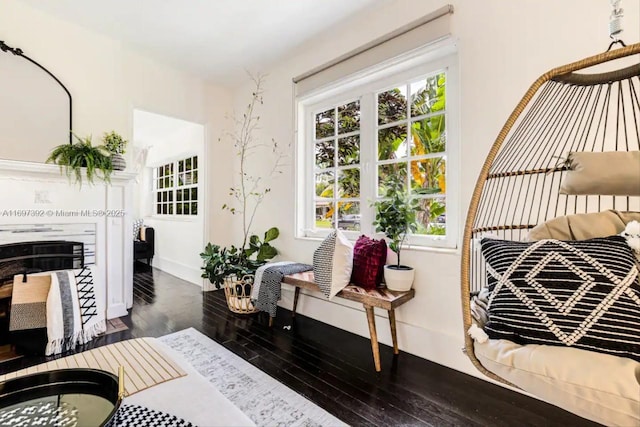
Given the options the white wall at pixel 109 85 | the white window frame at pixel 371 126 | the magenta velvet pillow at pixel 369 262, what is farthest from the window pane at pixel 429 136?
the white wall at pixel 109 85

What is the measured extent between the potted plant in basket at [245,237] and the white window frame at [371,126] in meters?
0.33

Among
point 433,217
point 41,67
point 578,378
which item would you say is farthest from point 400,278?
point 41,67

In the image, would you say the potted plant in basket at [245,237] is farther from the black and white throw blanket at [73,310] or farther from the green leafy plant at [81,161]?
the green leafy plant at [81,161]

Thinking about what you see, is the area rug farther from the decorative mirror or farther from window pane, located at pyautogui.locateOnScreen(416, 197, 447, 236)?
the decorative mirror

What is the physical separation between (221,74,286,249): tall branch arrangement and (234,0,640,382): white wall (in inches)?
49.1

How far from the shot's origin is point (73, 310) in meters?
2.12

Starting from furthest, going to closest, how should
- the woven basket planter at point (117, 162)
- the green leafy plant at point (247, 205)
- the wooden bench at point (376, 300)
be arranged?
the green leafy plant at point (247, 205)
the woven basket planter at point (117, 162)
the wooden bench at point (376, 300)

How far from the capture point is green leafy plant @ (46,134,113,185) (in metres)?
2.46

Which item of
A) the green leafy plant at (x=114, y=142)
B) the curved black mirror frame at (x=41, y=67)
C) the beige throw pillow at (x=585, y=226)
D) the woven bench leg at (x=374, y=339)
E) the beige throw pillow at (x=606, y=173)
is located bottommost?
the woven bench leg at (x=374, y=339)

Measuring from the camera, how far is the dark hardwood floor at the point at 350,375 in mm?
1450

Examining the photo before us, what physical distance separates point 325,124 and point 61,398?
254cm

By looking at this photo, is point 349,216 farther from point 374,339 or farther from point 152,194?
point 152,194

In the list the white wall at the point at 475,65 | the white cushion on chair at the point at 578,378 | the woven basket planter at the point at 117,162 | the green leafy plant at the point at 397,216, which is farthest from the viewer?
the woven basket planter at the point at 117,162

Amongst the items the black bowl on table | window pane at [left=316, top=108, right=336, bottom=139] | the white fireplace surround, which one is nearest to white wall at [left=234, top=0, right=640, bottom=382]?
window pane at [left=316, top=108, right=336, bottom=139]
